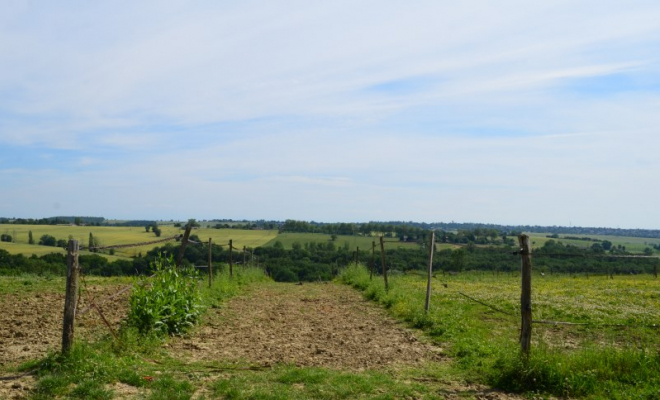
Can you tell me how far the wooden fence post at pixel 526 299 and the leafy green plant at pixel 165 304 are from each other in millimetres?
6012

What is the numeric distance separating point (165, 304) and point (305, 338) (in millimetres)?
2758

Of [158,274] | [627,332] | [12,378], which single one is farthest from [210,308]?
[627,332]

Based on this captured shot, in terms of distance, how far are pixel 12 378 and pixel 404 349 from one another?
5972 mm

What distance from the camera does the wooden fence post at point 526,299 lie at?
7.07 meters

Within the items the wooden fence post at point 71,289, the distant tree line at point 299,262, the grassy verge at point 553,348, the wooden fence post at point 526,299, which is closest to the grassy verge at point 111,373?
the wooden fence post at point 71,289

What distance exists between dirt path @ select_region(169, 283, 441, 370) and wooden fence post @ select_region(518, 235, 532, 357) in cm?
182

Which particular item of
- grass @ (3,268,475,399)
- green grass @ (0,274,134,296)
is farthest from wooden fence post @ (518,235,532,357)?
green grass @ (0,274,134,296)

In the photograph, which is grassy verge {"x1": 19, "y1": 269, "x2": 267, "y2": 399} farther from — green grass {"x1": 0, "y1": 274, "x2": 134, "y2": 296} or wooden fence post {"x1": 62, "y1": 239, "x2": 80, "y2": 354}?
green grass {"x1": 0, "y1": 274, "x2": 134, "y2": 296}

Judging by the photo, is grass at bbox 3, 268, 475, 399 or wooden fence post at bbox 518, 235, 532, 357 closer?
grass at bbox 3, 268, 475, 399

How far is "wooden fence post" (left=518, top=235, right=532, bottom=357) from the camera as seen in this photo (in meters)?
7.07

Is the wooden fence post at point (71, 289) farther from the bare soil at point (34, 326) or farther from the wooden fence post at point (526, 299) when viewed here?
the wooden fence post at point (526, 299)

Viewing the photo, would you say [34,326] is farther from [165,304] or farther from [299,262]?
[299,262]

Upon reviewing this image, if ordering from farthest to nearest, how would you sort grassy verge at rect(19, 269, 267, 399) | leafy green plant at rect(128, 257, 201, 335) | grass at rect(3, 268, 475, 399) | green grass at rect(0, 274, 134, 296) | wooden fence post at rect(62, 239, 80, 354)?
green grass at rect(0, 274, 134, 296), leafy green plant at rect(128, 257, 201, 335), wooden fence post at rect(62, 239, 80, 354), grass at rect(3, 268, 475, 399), grassy verge at rect(19, 269, 267, 399)

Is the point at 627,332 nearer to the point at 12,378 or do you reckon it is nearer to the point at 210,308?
the point at 210,308
